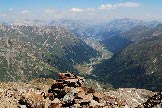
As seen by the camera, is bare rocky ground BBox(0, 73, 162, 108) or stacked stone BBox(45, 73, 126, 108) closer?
bare rocky ground BBox(0, 73, 162, 108)

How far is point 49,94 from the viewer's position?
8069 centimetres

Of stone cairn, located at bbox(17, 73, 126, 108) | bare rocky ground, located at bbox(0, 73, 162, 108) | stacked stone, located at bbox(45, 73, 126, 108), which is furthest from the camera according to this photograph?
stacked stone, located at bbox(45, 73, 126, 108)

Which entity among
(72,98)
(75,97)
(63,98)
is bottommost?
(63,98)

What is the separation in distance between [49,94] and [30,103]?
1082 centimetres

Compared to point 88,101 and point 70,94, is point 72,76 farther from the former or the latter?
point 88,101

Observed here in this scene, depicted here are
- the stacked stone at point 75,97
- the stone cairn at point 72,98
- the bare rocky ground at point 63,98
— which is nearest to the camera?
the bare rocky ground at point 63,98

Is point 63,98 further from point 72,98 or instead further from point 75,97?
point 75,97

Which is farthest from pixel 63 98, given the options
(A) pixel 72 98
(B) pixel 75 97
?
(B) pixel 75 97

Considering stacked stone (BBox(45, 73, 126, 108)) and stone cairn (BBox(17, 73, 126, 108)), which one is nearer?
stone cairn (BBox(17, 73, 126, 108))

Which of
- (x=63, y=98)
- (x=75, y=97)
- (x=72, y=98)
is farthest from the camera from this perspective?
(x=63, y=98)

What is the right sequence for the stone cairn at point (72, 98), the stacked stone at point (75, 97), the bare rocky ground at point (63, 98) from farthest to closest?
the stacked stone at point (75, 97)
the stone cairn at point (72, 98)
the bare rocky ground at point (63, 98)

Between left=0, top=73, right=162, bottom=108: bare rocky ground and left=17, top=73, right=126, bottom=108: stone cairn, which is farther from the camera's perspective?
left=17, top=73, right=126, bottom=108: stone cairn

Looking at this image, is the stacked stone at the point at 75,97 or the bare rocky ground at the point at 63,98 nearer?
the bare rocky ground at the point at 63,98

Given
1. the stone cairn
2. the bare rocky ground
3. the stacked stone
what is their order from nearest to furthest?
the bare rocky ground
the stone cairn
the stacked stone
